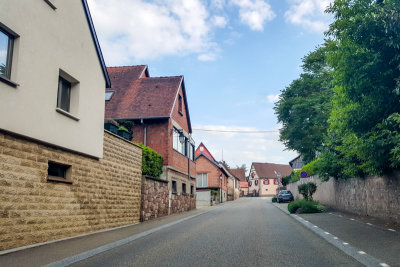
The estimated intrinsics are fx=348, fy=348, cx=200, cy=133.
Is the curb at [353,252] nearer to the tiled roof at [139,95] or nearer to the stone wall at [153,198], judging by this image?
the stone wall at [153,198]

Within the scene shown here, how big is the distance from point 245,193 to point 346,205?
90559 mm

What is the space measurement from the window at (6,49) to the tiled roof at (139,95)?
13.5 meters

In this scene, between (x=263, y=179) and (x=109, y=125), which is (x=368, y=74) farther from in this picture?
(x=263, y=179)

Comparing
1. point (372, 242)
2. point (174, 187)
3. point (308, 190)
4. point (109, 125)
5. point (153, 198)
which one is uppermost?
point (109, 125)

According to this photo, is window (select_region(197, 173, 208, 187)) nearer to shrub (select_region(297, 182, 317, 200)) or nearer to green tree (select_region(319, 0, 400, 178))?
shrub (select_region(297, 182, 317, 200))

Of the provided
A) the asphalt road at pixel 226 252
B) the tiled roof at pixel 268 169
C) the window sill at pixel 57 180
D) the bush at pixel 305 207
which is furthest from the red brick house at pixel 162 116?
the tiled roof at pixel 268 169

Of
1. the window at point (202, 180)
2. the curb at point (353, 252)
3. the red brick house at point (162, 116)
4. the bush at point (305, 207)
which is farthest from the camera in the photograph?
the window at point (202, 180)

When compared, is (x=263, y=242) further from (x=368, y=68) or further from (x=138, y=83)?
(x=138, y=83)

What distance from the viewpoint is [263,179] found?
96.4 meters

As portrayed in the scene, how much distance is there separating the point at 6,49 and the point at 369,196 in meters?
14.6

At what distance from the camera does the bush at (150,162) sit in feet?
59.0

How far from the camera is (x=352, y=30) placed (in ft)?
32.0

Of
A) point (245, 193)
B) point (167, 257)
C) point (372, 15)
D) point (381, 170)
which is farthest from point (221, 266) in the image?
point (245, 193)

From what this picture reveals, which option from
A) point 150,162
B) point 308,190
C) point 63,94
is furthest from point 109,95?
point 308,190
